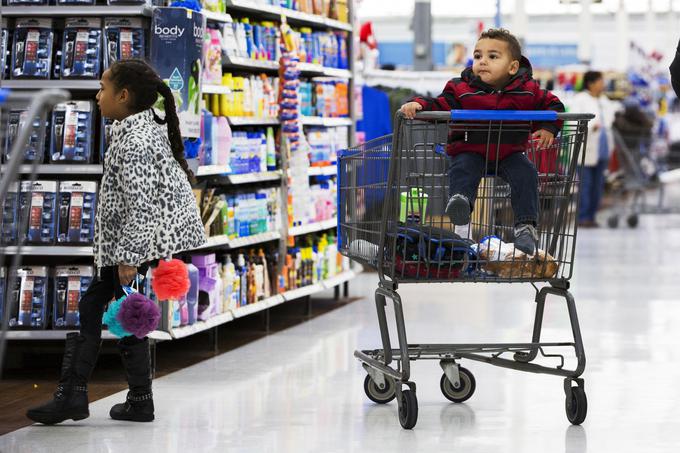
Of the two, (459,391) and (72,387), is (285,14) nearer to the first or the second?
(459,391)

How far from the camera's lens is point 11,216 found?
5.50m

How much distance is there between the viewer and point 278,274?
291 inches

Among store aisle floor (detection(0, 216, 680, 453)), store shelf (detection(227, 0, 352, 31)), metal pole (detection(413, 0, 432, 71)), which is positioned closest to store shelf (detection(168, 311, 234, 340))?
store aisle floor (detection(0, 216, 680, 453))

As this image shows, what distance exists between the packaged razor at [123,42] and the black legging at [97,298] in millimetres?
1234

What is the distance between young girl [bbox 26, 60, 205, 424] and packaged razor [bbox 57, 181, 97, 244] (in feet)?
2.76

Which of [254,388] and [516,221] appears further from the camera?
[254,388]

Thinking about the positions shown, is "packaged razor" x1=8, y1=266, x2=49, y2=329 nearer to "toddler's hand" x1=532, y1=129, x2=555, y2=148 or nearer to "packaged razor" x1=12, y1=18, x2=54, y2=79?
"packaged razor" x1=12, y1=18, x2=54, y2=79

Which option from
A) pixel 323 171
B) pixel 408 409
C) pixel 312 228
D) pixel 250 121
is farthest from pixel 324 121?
pixel 408 409

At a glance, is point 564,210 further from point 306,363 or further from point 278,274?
point 278,274

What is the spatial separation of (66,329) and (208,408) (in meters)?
0.95

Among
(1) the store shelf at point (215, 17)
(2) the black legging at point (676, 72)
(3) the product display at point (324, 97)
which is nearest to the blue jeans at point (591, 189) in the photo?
(3) the product display at point (324, 97)

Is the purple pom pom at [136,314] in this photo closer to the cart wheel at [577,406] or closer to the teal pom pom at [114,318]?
the teal pom pom at [114,318]

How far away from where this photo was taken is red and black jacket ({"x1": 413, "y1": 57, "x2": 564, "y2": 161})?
4.64 m

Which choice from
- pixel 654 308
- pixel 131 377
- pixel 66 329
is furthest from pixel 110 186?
pixel 654 308
